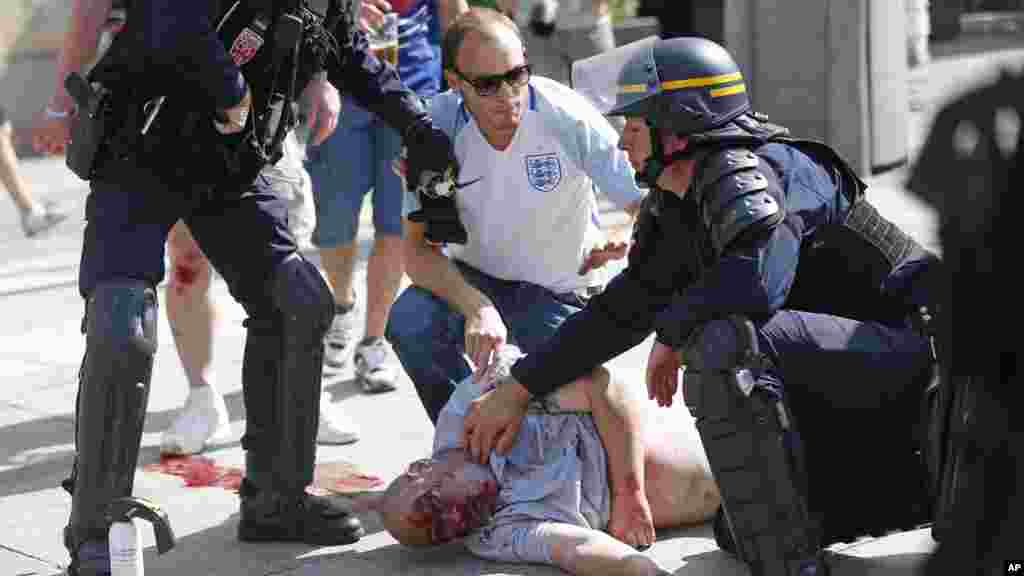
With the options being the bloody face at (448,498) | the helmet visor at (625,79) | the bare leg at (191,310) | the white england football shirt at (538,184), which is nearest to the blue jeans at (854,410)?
the helmet visor at (625,79)

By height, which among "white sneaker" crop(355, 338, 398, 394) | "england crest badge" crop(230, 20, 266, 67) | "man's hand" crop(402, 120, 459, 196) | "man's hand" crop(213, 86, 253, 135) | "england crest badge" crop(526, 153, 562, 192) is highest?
"england crest badge" crop(230, 20, 266, 67)

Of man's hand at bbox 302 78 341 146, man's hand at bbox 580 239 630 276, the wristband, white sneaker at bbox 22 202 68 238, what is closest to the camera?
the wristband

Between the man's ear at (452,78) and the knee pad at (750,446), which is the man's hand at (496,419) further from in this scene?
the man's ear at (452,78)

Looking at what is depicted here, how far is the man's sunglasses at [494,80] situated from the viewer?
441 centimetres

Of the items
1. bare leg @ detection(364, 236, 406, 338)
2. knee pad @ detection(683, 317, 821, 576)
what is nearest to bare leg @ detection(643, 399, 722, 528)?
knee pad @ detection(683, 317, 821, 576)

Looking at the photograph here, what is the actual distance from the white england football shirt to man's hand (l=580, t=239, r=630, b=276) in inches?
2.4

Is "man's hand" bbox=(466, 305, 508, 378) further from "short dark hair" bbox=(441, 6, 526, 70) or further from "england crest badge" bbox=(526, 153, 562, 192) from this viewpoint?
"short dark hair" bbox=(441, 6, 526, 70)

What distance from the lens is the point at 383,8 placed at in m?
5.69

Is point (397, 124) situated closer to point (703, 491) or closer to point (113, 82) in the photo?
point (113, 82)

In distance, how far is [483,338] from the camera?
14.0 ft

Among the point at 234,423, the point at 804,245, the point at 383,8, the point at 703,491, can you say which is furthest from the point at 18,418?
the point at 804,245

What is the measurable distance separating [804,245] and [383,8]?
2.28m

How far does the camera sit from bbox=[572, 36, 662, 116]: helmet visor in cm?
371

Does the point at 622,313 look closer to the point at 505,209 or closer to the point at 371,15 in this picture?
the point at 505,209
